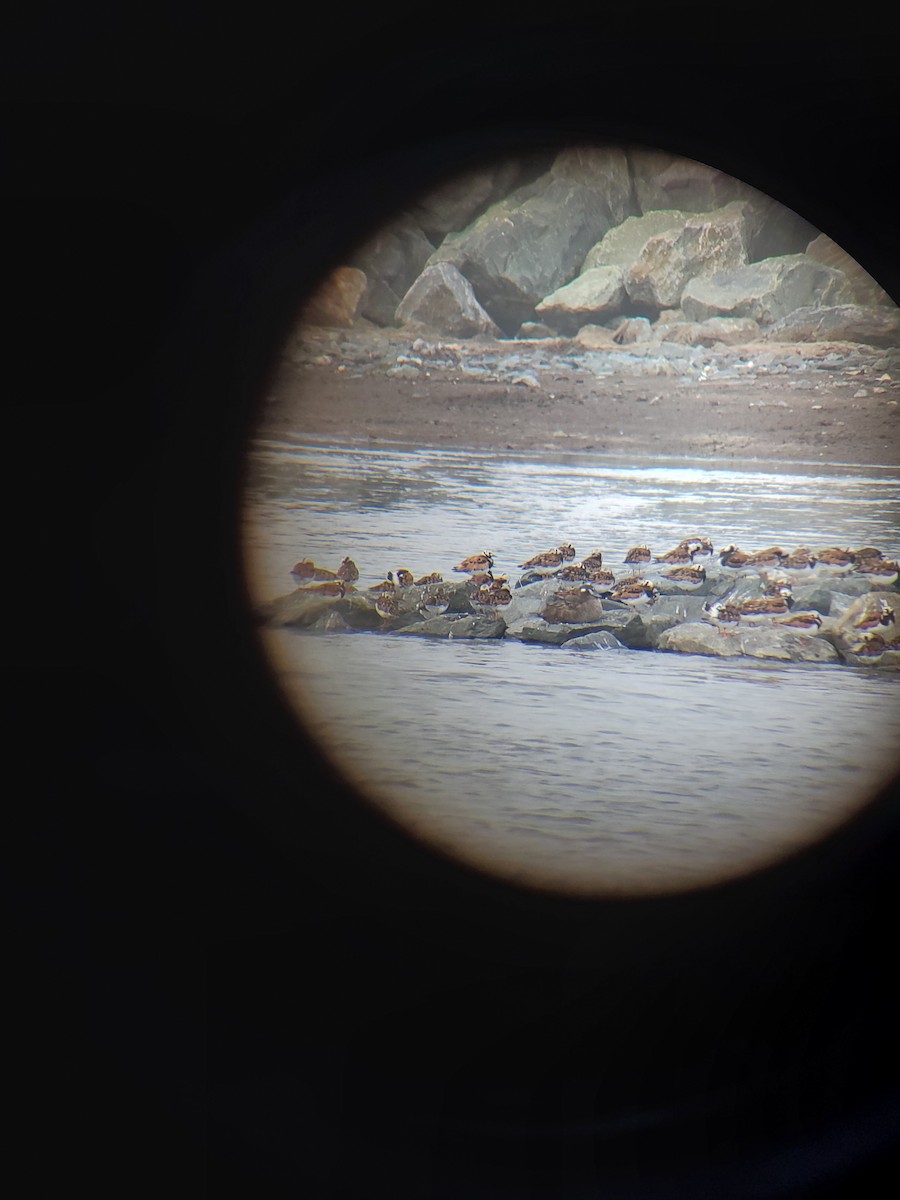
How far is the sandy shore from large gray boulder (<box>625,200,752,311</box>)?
14cm

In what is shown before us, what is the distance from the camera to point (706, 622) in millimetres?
1481

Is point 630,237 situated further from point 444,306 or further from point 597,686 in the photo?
point 597,686

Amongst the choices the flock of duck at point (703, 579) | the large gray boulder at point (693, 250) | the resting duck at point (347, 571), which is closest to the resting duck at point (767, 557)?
the flock of duck at point (703, 579)

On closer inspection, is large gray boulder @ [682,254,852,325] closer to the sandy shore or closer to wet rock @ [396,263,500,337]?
the sandy shore

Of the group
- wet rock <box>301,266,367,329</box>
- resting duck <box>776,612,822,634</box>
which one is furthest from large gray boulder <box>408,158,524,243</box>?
resting duck <box>776,612,822,634</box>

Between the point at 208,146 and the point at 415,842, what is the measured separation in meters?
0.95

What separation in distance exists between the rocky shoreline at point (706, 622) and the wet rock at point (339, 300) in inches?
18.9

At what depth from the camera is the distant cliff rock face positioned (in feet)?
4.26

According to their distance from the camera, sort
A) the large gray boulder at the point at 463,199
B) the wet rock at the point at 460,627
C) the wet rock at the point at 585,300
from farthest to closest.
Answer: the wet rock at the point at 460,627, the wet rock at the point at 585,300, the large gray boulder at the point at 463,199

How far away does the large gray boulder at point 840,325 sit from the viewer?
139cm

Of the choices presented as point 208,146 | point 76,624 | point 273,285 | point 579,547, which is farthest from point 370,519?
point 208,146

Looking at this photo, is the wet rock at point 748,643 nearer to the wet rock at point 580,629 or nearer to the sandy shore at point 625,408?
the wet rock at point 580,629

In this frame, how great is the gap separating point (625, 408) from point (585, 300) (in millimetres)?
192

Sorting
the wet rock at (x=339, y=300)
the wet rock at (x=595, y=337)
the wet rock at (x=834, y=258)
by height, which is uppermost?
the wet rock at (x=834, y=258)
